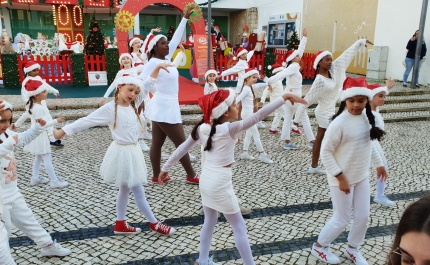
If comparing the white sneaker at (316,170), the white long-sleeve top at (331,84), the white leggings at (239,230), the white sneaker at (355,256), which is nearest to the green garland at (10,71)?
the white long-sleeve top at (331,84)

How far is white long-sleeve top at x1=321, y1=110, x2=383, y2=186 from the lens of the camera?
3059 millimetres

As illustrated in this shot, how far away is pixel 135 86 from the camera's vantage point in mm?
3492

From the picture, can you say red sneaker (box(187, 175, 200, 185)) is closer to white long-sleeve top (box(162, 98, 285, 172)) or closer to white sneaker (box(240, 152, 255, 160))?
white sneaker (box(240, 152, 255, 160))

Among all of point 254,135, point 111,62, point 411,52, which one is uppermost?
point 411,52

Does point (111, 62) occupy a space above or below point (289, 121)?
above

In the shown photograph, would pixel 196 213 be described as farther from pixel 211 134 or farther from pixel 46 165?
pixel 46 165

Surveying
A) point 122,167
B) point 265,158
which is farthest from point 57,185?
point 265,158

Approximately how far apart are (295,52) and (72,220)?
5.05 m

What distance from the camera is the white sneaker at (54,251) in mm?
3277

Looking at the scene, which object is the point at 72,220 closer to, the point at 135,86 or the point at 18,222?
the point at 18,222

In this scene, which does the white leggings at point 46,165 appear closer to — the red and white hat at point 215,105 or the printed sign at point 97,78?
the red and white hat at point 215,105

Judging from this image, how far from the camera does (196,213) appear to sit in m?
4.22

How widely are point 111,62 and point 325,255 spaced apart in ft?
36.1

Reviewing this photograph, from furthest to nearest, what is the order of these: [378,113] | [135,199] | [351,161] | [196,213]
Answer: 1. [196,213]
2. [378,113]
3. [135,199]
4. [351,161]
